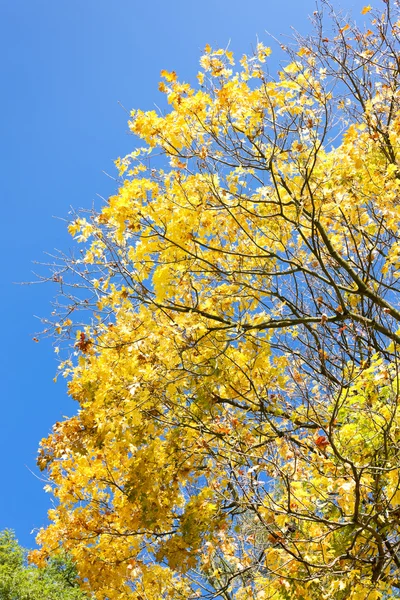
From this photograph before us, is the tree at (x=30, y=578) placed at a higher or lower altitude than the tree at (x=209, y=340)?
higher

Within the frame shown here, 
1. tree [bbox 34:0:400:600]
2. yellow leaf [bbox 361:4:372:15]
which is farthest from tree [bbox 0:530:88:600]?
yellow leaf [bbox 361:4:372:15]

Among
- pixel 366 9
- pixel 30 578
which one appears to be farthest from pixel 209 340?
pixel 30 578

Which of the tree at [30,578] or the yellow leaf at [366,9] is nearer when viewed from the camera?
the yellow leaf at [366,9]

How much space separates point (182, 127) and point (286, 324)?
1841 mm

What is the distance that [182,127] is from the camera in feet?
14.5

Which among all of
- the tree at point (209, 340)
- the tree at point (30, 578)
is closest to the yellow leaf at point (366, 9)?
the tree at point (209, 340)

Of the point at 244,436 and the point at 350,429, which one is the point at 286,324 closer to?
the point at 244,436

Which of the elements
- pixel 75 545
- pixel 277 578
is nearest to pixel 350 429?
pixel 277 578

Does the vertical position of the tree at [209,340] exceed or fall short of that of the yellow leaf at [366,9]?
it falls short

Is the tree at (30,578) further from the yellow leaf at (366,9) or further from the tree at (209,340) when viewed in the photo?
the yellow leaf at (366,9)

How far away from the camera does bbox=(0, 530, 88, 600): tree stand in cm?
1327

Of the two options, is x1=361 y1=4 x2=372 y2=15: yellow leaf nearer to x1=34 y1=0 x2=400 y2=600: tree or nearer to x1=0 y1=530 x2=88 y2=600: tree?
x1=34 y1=0 x2=400 y2=600: tree

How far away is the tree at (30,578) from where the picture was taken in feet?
43.5

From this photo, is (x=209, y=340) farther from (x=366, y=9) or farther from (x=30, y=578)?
(x=30, y=578)
